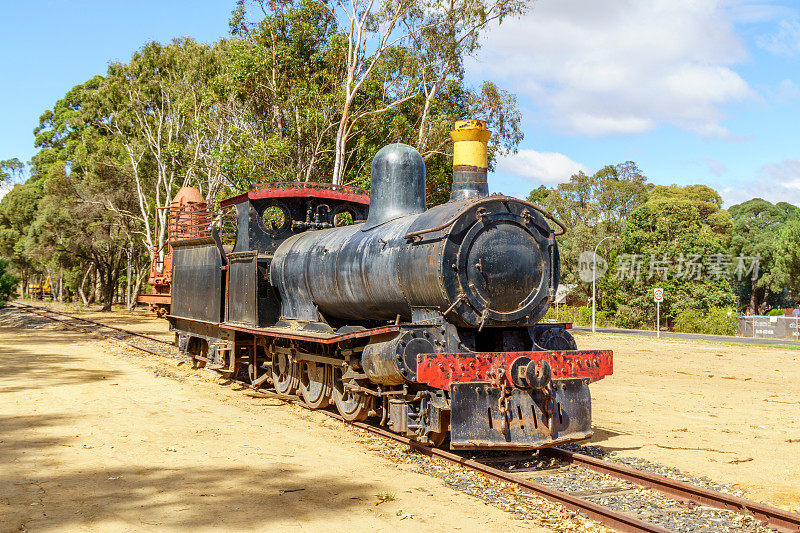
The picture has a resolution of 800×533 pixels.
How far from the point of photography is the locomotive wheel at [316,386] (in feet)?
34.5

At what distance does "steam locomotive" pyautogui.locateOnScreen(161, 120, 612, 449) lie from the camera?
23.8ft

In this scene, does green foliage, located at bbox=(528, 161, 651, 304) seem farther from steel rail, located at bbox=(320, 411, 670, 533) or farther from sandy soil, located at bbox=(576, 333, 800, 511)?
steel rail, located at bbox=(320, 411, 670, 533)

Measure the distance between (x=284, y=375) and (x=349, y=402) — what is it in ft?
9.09

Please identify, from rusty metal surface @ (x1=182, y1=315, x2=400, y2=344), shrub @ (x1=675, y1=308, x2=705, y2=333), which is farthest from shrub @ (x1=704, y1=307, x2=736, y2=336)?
Answer: rusty metal surface @ (x1=182, y1=315, x2=400, y2=344)

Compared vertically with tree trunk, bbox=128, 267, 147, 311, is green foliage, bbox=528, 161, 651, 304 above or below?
above

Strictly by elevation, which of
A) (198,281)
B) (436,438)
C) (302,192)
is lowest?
(436,438)

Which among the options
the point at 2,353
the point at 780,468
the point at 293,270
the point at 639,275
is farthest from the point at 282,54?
the point at 639,275

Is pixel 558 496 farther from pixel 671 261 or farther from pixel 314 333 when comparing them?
pixel 671 261

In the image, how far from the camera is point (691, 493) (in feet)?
21.0

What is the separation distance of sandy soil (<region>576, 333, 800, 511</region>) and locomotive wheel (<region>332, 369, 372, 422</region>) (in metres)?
3.08

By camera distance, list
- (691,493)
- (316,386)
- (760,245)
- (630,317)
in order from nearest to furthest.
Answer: (691,493)
(316,386)
(630,317)
(760,245)

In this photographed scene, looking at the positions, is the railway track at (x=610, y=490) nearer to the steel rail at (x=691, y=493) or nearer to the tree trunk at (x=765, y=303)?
the steel rail at (x=691, y=493)

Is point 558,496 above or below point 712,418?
above

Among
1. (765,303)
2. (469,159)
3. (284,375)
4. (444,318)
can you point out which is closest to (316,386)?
(284,375)
